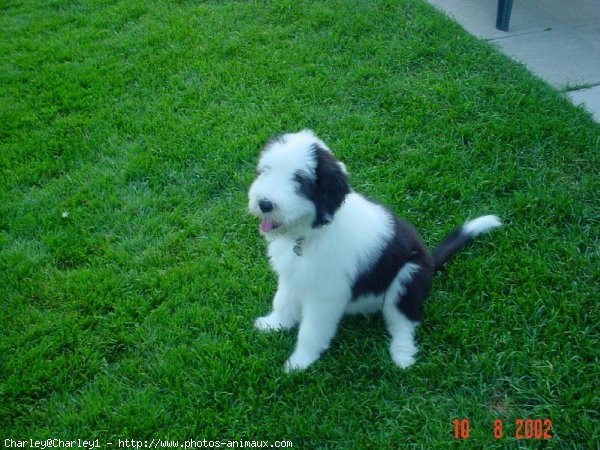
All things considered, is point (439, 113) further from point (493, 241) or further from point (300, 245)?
point (300, 245)

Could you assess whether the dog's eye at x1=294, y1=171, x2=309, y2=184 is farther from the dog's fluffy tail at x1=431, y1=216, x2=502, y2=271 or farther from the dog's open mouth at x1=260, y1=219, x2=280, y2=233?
the dog's fluffy tail at x1=431, y1=216, x2=502, y2=271

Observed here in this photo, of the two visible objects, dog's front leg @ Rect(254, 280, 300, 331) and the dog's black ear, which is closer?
the dog's black ear

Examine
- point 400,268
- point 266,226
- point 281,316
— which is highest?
point 266,226

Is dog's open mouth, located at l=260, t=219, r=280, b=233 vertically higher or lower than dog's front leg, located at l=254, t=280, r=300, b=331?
higher

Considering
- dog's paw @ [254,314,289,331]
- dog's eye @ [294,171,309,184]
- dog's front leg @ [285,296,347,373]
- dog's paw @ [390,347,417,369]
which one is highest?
dog's eye @ [294,171,309,184]

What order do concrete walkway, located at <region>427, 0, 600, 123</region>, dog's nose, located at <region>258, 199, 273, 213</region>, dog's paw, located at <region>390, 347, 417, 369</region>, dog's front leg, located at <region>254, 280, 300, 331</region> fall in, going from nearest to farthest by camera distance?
dog's nose, located at <region>258, 199, 273, 213</region>, dog's paw, located at <region>390, 347, 417, 369</region>, dog's front leg, located at <region>254, 280, 300, 331</region>, concrete walkway, located at <region>427, 0, 600, 123</region>

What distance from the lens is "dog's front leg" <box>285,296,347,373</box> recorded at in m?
2.51

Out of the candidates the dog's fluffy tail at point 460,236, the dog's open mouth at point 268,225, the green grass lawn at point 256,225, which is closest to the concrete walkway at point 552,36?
the green grass lawn at point 256,225

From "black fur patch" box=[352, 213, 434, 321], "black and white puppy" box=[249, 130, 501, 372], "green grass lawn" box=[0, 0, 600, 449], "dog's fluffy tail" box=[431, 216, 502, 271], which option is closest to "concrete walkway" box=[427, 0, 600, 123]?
"green grass lawn" box=[0, 0, 600, 449]

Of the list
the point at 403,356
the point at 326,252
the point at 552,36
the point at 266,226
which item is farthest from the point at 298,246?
the point at 552,36

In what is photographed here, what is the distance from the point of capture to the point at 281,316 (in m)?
2.85

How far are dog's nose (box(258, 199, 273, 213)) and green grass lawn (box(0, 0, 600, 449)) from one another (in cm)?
92

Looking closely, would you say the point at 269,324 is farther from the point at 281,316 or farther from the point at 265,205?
the point at 265,205
